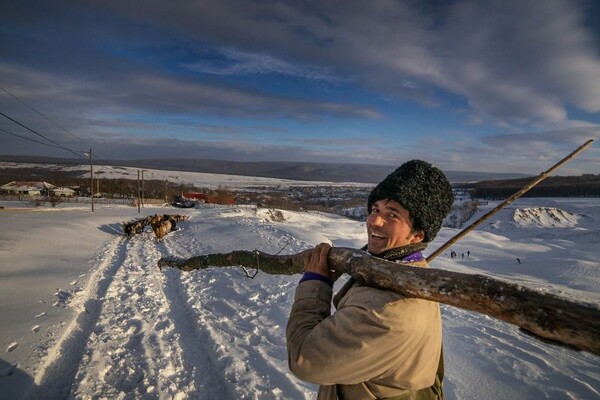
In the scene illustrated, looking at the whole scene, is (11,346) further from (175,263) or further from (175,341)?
(175,263)

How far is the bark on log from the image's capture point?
1123mm

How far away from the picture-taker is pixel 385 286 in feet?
5.58

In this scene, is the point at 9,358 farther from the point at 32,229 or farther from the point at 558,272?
the point at 558,272

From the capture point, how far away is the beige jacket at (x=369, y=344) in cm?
148

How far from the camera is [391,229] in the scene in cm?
203

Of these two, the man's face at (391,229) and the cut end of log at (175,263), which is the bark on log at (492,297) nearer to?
the man's face at (391,229)

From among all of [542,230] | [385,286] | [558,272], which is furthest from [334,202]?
[385,286]

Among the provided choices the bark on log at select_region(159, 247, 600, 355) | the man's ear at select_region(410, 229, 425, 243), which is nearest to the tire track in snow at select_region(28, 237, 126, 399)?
the bark on log at select_region(159, 247, 600, 355)

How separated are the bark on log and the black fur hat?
44 cm

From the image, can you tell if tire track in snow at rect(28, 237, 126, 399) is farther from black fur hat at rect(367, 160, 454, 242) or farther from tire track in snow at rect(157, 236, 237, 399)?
black fur hat at rect(367, 160, 454, 242)

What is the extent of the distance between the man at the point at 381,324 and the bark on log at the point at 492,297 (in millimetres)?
93

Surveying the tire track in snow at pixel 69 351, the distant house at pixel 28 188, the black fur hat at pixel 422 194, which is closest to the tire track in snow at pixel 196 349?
the tire track in snow at pixel 69 351

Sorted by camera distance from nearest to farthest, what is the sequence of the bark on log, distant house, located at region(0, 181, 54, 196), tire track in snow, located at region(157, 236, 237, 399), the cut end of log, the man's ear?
the bark on log < the man's ear < tire track in snow, located at region(157, 236, 237, 399) < the cut end of log < distant house, located at region(0, 181, 54, 196)

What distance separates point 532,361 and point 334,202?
83369 mm
